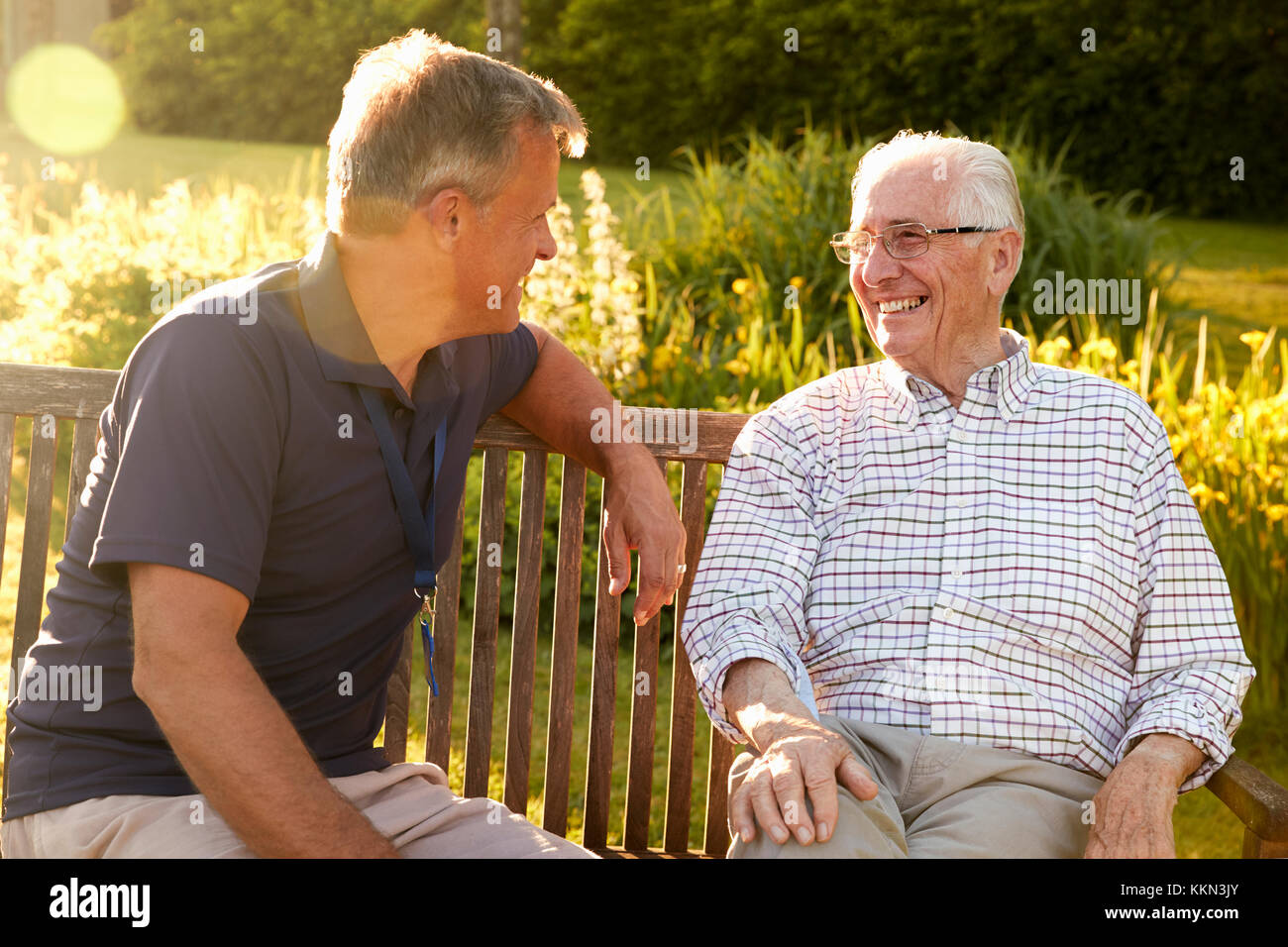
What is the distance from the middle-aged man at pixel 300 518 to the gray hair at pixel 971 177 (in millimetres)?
860

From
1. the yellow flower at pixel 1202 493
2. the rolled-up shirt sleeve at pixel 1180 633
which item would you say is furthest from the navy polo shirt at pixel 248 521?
the yellow flower at pixel 1202 493

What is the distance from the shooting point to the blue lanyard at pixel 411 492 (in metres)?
2.15

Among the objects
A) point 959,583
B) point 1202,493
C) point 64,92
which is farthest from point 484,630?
point 64,92

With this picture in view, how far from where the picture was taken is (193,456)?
186cm

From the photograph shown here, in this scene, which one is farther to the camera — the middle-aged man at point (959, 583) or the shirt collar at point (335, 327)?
the middle-aged man at point (959, 583)

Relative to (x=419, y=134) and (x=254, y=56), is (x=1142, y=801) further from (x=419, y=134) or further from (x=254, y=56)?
(x=254, y=56)

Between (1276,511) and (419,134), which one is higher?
(419,134)

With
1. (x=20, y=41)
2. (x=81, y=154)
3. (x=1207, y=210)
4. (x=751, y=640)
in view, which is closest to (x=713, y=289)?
(x=751, y=640)

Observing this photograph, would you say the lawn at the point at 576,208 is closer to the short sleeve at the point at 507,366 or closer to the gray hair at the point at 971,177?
the short sleeve at the point at 507,366

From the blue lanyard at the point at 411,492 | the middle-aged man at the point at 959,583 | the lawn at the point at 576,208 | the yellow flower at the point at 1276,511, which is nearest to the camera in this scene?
the blue lanyard at the point at 411,492

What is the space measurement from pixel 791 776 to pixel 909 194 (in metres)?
1.29

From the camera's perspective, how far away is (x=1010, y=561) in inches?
101

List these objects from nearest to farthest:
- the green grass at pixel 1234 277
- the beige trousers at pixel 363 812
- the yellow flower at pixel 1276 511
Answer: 1. the beige trousers at pixel 363 812
2. the yellow flower at pixel 1276 511
3. the green grass at pixel 1234 277

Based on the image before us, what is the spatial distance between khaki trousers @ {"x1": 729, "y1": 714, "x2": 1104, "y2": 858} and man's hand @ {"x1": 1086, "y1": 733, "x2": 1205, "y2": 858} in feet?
0.22
